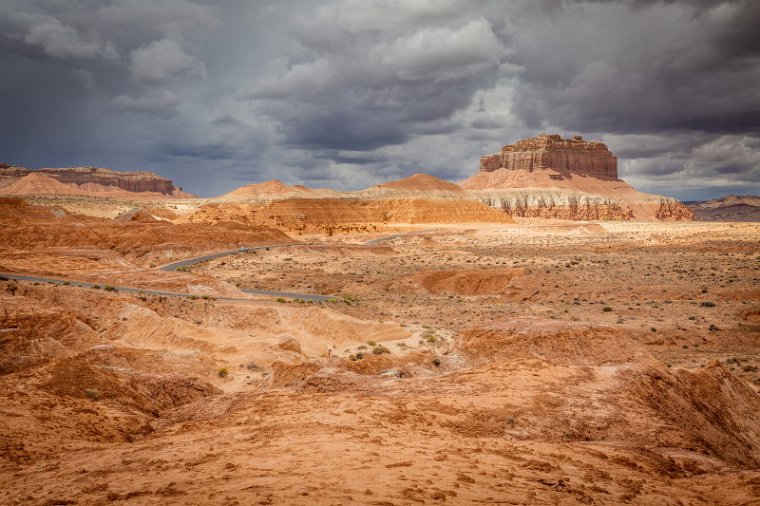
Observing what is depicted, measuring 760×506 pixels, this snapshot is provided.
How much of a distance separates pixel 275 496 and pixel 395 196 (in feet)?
440

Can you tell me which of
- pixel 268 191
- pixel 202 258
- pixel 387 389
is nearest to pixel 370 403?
pixel 387 389

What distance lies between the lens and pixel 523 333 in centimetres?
2012

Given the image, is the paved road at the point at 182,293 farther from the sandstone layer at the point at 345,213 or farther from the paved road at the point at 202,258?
the sandstone layer at the point at 345,213

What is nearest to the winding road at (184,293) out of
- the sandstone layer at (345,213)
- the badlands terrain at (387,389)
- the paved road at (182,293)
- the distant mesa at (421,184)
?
the paved road at (182,293)

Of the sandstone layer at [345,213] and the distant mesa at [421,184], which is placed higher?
the distant mesa at [421,184]

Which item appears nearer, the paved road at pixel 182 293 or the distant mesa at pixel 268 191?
the paved road at pixel 182 293

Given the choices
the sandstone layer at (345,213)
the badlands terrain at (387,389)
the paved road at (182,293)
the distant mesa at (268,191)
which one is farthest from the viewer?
the distant mesa at (268,191)

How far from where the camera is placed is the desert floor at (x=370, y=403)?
325 inches

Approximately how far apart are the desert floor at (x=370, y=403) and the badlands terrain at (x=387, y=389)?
2.4 inches

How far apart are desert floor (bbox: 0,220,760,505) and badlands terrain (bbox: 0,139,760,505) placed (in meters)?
0.06

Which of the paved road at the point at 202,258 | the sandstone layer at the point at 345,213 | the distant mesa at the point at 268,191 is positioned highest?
the distant mesa at the point at 268,191

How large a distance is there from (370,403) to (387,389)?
5.85 feet

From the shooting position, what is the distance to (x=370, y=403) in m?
12.8

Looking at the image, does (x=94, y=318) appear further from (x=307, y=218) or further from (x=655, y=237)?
(x=307, y=218)
